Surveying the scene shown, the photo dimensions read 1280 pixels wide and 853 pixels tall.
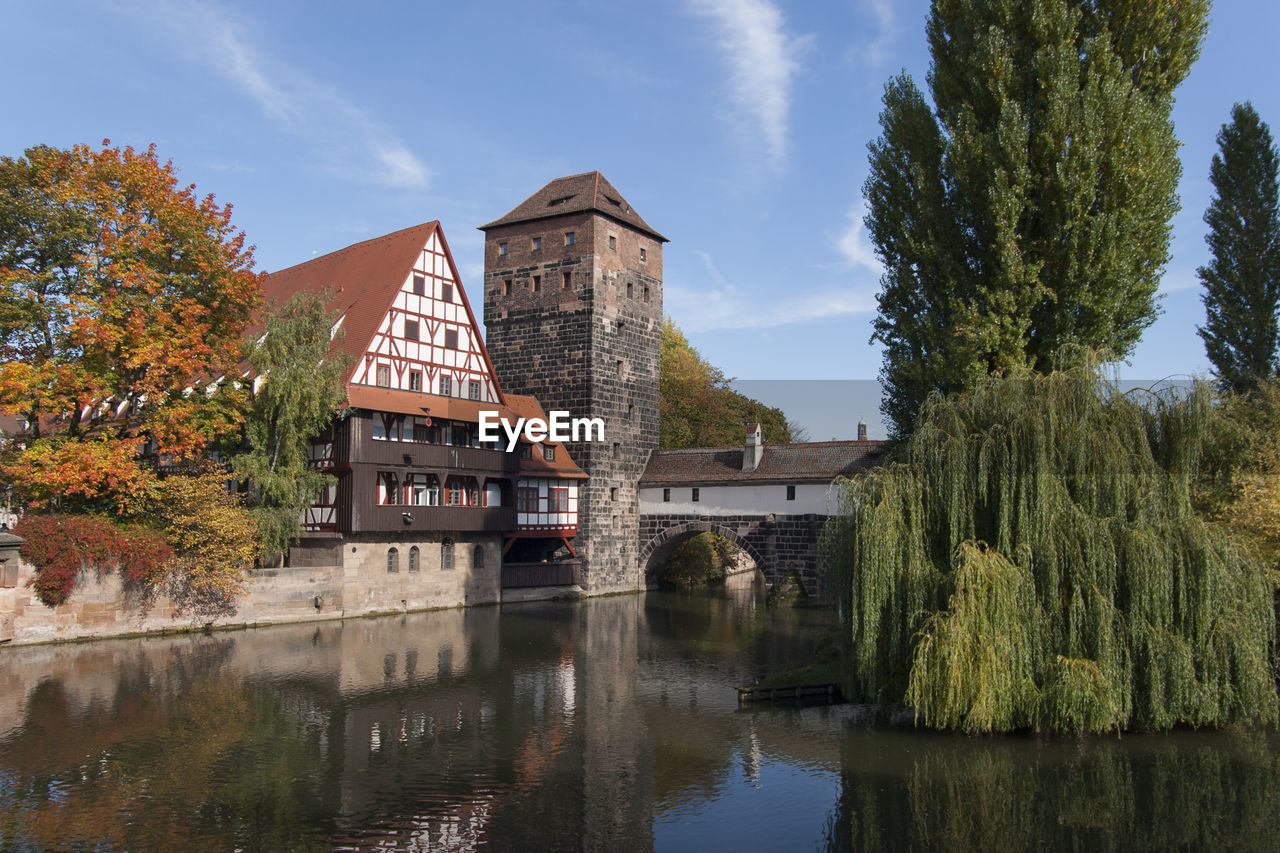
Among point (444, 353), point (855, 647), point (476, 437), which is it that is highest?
point (444, 353)

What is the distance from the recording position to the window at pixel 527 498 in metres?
36.0

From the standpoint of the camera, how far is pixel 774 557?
117ft

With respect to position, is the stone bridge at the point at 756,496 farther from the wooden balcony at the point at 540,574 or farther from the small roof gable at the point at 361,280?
the small roof gable at the point at 361,280

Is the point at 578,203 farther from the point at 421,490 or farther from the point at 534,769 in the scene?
the point at 534,769

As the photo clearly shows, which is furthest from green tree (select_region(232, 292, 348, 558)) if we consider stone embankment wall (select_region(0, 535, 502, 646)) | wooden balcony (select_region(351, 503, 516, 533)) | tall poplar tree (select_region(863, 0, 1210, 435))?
tall poplar tree (select_region(863, 0, 1210, 435))

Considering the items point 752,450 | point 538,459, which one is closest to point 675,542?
point 752,450

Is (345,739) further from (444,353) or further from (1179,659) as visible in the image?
(444,353)

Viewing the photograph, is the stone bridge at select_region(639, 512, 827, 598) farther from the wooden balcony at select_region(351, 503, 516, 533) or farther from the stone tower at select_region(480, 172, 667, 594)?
the wooden balcony at select_region(351, 503, 516, 533)

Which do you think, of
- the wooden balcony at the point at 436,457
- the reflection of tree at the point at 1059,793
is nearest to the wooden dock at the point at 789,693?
the reflection of tree at the point at 1059,793

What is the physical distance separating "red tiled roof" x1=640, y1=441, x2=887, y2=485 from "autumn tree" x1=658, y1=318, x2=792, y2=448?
964cm

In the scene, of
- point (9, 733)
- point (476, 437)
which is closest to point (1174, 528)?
point (9, 733)

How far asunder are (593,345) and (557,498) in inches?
243

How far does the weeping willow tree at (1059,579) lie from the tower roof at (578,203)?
80.5 feet

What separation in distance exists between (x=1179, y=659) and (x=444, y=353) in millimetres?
24549
